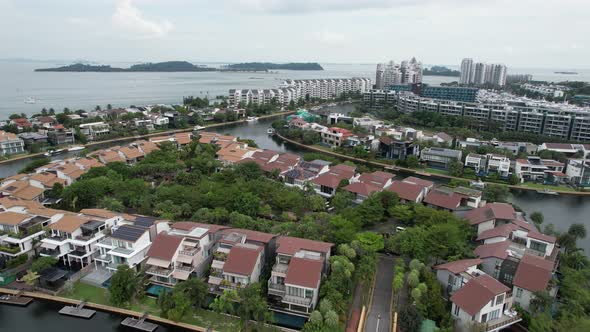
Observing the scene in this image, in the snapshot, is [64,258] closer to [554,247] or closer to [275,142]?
[554,247]

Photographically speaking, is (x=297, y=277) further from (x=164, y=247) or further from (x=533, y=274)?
(x=533, y=274)

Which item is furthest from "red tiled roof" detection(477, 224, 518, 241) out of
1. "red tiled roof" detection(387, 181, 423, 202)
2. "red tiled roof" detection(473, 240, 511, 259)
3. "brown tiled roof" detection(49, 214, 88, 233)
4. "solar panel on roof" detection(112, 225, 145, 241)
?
"brown tiled roof" detection(49, 214, 88, 233)

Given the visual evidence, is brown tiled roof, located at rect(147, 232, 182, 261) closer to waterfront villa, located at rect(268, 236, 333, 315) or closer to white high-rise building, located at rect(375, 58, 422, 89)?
waterfront villa, located at rect(268, 236, 333, 315)

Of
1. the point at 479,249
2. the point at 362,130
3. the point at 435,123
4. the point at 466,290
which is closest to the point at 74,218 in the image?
the point at 466,290

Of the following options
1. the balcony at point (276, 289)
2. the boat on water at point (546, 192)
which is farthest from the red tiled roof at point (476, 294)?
the boat on water at point (546, 192)

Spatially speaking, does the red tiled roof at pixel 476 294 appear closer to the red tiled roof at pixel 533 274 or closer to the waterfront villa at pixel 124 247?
the red tiled roof at pixel 533 274

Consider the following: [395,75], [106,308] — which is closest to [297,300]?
[106,308]
